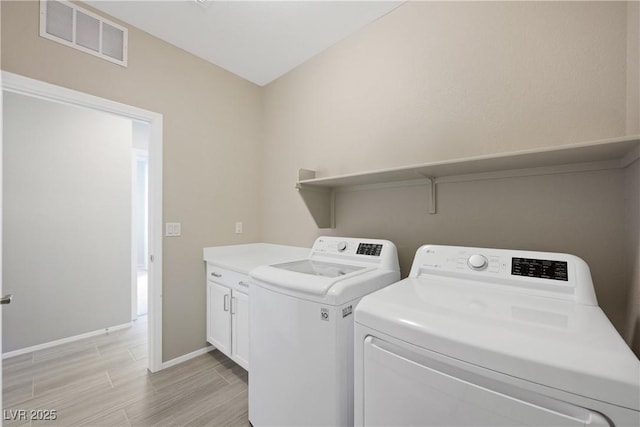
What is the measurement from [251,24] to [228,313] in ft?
7.30

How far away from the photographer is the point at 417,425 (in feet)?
2.53

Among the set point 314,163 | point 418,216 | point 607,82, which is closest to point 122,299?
point 314,163

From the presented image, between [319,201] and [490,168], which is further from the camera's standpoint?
[319,201]

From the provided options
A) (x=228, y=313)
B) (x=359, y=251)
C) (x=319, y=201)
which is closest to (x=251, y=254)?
(x=228, y=313)

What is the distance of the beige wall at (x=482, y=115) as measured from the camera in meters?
1.15

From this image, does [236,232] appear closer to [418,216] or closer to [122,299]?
[122,299]

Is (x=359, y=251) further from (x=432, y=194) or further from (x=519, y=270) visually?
(x=519, y=270)

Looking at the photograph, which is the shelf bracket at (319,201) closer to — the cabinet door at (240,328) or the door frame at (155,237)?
the cabinet door at (240,328)

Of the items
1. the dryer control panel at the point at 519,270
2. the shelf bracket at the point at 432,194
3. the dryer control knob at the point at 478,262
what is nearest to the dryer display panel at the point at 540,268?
the dryer control panel at the point at 519,270

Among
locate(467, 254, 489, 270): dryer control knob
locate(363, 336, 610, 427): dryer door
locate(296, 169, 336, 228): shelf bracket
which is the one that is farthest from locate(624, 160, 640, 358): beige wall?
locate(296, 169, 336, 228): shelf bracket

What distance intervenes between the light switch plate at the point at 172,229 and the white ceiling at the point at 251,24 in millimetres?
1511

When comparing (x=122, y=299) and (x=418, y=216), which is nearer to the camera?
(x=418, y=216)

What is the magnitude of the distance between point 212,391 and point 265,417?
71 centimetres

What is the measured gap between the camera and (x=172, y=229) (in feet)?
7.09
